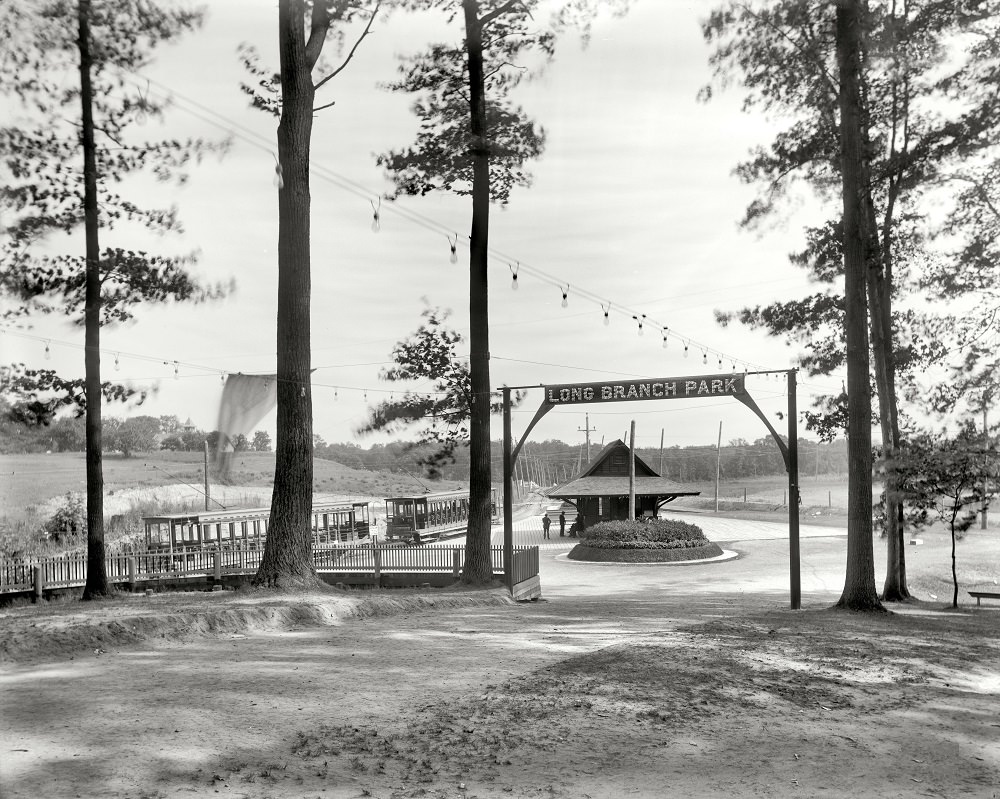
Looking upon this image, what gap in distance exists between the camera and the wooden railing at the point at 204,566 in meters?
22.2

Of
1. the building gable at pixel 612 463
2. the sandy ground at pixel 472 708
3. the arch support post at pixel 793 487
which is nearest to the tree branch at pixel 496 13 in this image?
the arch support post at pixel 793 487

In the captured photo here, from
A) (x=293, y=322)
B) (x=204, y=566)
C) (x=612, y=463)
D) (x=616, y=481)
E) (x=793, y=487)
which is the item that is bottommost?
(x=204, y=566)

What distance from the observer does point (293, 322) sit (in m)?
16.0

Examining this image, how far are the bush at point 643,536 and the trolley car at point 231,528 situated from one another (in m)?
11.3

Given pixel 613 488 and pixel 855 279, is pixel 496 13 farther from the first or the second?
pixel 613 488

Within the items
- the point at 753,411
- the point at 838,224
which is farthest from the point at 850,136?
the point at 753,411

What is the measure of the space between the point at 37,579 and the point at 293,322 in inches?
457

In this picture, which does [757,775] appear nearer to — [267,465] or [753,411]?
[753,411]

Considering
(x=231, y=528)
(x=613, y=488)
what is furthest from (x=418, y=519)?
(x=231, y=528)

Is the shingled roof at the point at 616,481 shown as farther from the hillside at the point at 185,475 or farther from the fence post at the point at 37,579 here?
the fence post at the point at 37,579

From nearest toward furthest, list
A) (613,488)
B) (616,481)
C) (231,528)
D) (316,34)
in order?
(316,34), (231,528), (613,488), (616,481)

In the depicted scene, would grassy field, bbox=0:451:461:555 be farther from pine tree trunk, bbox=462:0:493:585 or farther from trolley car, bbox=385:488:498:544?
trolley car, bbox=385:488:498:544

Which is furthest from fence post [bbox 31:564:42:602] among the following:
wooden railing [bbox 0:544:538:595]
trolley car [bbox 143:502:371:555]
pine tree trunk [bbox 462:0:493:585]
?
pine tree trunk [bbox 462:0:493:585]

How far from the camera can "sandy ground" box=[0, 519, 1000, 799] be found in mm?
5754
